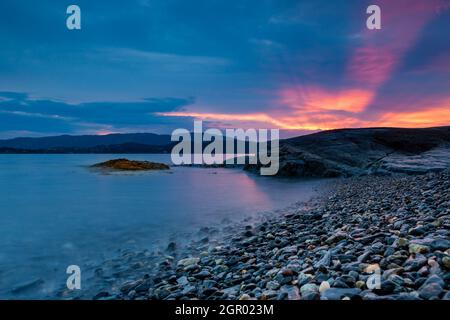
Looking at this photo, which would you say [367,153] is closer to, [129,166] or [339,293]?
[129,166]

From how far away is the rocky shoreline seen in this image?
362cm

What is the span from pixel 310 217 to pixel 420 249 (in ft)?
17.5

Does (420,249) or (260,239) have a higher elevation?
(420,249)

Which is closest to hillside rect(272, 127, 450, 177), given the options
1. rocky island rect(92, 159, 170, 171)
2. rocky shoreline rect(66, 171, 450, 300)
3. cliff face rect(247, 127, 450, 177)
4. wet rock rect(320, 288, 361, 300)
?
cliff face rect(247, 127, 450, 177)

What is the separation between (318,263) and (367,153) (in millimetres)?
31794

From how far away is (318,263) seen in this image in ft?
15.5

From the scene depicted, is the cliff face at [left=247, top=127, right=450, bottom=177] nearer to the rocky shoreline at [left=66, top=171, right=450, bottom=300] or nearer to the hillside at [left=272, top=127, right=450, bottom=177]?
the hillside at [left=272, top=127, right=450, bottom=177]

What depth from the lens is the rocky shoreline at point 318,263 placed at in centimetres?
362

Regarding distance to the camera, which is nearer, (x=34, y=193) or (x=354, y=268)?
(x=354, y=268)

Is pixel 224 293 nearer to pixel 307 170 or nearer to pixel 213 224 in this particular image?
pixel 213 224

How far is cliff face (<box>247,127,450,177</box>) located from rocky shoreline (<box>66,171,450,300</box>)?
53.6 ft
